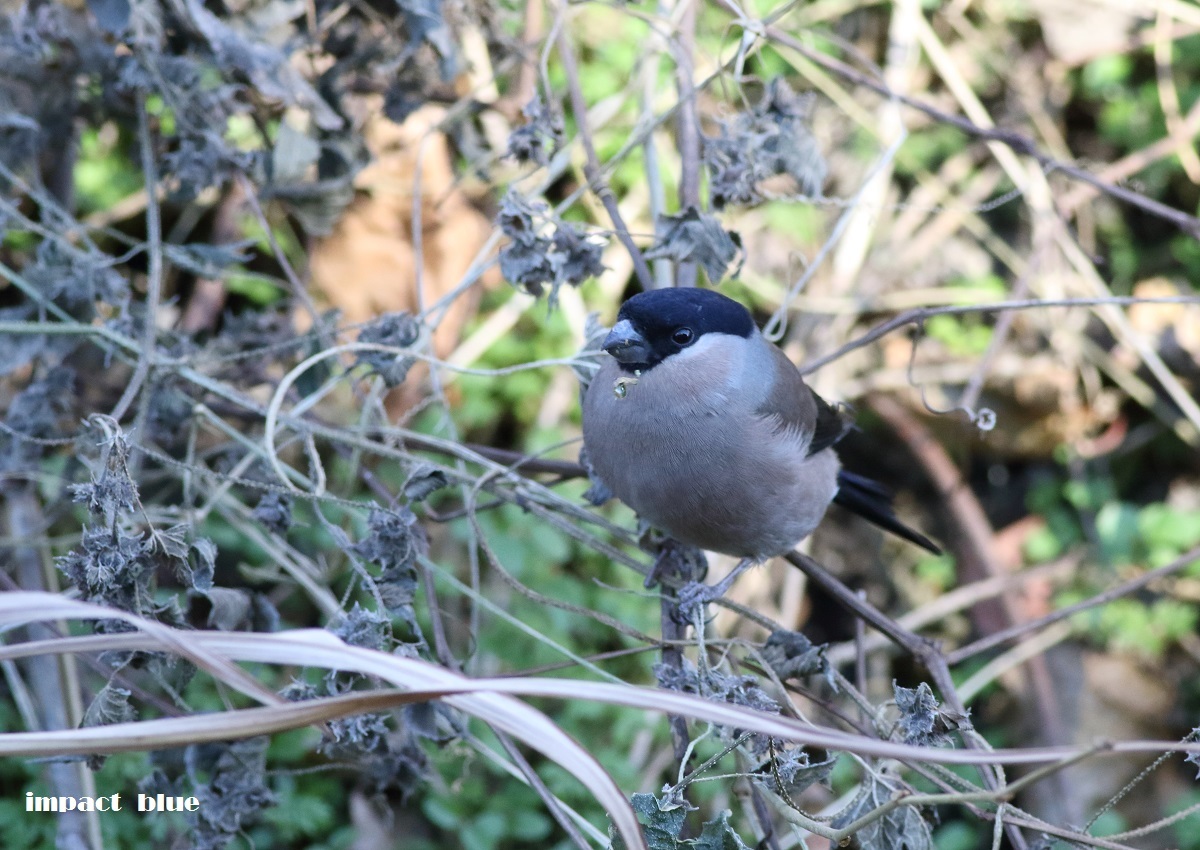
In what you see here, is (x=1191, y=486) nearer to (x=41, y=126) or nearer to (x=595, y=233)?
(x=595, y=233)

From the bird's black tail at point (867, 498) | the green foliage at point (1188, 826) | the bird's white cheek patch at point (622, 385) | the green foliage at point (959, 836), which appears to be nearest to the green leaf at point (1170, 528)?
the green foliage at point (1188, 826)

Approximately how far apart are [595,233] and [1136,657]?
3130 mm

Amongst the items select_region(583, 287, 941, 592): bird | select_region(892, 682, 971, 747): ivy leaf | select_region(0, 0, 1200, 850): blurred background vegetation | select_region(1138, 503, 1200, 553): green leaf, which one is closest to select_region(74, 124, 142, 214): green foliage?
select_region(0, 0, 1200, 850): blurred background vegetation

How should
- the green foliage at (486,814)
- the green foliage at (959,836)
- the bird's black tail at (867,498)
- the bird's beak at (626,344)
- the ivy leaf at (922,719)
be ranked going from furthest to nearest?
the green foliage at (959,836) → the bird's black tail at (867,498) → the green foliage at (486,814) → the bird's beak at (626,344) → the ivy leaf at (922,719)

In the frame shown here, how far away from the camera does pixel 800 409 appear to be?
265 centimetres

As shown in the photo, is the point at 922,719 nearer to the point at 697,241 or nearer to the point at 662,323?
the point at 662,323

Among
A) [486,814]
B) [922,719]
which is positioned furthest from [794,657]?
[486,814]

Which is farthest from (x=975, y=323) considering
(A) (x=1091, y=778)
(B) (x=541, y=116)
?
(B) (x=541, y=116)

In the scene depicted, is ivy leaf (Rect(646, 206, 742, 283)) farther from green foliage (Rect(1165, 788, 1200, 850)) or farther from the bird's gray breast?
green foliage (Rect(1165, 788, 1200, 850))

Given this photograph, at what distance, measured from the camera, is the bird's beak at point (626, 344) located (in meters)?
2.28

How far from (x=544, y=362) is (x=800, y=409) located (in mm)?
760

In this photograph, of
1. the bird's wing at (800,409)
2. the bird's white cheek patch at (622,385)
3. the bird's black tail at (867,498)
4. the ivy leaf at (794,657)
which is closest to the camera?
the ivy leaf at (794,657)

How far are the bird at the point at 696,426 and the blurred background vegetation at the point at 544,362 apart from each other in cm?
14

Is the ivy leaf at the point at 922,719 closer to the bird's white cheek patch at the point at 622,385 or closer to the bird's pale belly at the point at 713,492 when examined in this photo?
the bird's pale belly at the point at 713,492
